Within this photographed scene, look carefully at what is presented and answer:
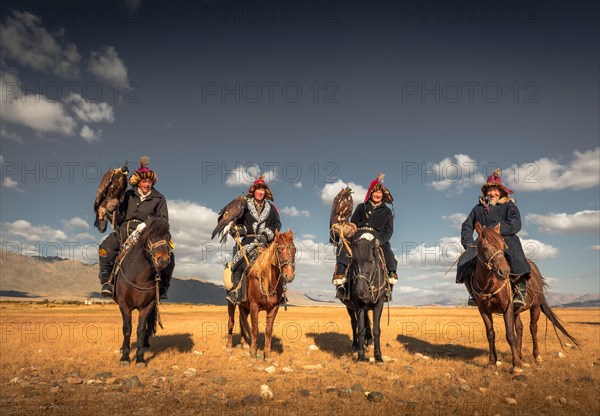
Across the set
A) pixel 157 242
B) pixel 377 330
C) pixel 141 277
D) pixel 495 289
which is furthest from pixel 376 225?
pixel 141 277

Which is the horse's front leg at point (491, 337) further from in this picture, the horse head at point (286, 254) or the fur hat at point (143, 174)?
the fur hat at point (143, 174)

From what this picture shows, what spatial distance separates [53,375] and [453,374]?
912cm

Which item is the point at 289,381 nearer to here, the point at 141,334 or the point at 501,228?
the point at 141,334

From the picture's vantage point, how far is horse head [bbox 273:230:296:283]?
33.9 ft

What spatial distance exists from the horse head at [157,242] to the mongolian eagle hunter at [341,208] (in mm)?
5101

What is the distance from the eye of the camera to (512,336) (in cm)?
984

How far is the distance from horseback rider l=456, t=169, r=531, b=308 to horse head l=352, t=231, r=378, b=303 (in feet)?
9.19

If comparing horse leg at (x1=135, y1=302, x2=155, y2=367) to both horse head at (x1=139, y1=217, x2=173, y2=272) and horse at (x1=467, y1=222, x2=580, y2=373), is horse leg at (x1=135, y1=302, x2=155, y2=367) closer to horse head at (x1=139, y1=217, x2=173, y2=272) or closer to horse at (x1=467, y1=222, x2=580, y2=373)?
horse head at (x1=139, y1=217, x2=173, y2=272)

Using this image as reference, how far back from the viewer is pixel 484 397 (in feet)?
23.1

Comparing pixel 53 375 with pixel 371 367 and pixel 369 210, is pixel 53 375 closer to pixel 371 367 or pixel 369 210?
pixel 371 367

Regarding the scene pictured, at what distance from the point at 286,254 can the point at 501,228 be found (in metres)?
6.02

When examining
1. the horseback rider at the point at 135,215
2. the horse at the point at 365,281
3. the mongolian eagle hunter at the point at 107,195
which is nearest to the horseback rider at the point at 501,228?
the horse at the point at 365,281

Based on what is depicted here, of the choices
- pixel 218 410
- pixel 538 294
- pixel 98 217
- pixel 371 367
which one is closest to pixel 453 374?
pixel 371 367

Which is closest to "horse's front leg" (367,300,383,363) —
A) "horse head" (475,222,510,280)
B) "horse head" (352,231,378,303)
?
"horse head" (352,231,378,303)
